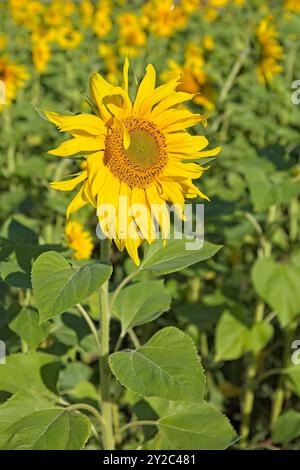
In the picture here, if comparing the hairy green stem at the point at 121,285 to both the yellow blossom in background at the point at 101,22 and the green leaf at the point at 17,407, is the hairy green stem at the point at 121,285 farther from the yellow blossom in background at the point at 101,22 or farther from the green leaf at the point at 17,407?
the yellow blossom in background at the point at 101,22

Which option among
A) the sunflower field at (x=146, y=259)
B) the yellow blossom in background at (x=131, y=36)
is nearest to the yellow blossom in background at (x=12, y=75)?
the sunflower field at (x=146, y=259)

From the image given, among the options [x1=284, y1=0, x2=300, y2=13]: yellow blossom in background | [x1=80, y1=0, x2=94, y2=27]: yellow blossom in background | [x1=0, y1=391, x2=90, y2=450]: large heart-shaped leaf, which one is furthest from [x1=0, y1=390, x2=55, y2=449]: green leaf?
[x1=80, y1=0, x2=94, y2=27]: yellow blossom in background

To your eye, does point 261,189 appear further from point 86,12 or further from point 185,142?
point 86,12

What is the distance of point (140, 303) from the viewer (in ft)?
4.77

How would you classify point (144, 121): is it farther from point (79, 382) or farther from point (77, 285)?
point (79, 382)

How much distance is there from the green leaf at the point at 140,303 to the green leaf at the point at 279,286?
482 millimetres

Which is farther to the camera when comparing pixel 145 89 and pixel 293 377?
pixel 293 377

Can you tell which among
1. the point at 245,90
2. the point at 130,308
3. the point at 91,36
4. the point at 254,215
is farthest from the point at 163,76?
the point at 130,308

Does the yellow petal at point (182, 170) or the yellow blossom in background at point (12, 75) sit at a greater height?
the yellow blossom in background at point (12, 75)

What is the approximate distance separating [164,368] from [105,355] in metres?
0.17

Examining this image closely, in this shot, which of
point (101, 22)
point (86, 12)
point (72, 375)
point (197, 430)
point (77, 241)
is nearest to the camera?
point (197, 430)

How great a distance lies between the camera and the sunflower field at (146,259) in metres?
1.15

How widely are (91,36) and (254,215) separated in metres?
2.95

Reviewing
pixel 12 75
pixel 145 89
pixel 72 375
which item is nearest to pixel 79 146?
pixel 145 89
